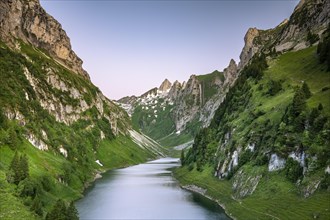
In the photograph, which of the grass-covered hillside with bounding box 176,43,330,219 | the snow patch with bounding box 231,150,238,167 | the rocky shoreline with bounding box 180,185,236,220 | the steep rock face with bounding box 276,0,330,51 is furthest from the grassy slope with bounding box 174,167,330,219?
the steep rock face with bounding box 276,0,330,51

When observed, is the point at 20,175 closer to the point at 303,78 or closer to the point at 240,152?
the point at 240,152

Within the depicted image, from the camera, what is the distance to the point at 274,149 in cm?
7912

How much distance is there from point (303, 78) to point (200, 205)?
60.6m

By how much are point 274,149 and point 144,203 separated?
1365 inches

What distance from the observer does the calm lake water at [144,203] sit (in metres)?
75.6

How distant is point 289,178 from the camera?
6919cm

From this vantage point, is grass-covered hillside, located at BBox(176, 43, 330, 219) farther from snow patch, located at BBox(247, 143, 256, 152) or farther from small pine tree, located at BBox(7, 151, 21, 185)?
small pine tree, located at BBox(7, 151, 21, 185)

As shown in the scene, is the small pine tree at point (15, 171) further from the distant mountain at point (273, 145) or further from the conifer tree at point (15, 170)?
the distant mountain at point (273, 145)

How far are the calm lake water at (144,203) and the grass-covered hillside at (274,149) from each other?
559cm

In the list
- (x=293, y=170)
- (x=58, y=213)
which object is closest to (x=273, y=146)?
(x=293, y=170)

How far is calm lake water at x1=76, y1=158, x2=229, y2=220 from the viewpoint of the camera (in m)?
75.6

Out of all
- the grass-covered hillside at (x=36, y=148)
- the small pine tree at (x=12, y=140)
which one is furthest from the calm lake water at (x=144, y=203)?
the small pine tree at (x=12, y=140)

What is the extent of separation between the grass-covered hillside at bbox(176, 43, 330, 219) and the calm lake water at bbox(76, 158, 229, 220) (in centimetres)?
559

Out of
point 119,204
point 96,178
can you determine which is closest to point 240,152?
point 119,204
